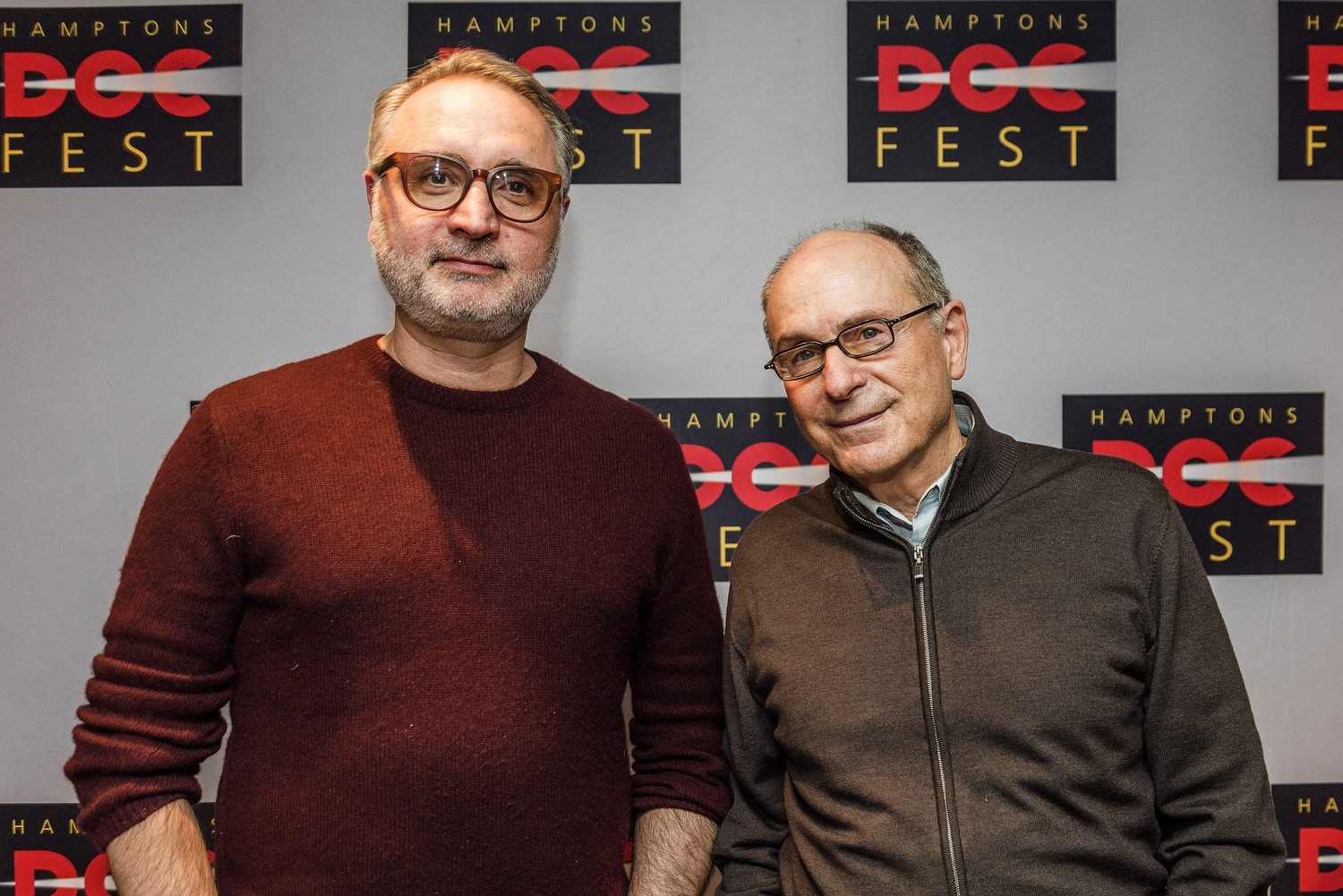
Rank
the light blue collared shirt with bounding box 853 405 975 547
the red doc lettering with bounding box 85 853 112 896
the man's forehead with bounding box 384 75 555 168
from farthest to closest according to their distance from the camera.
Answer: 1. the red doc lettering with bounding box 85 853 112 896
2. the light blue collared shirt with bounding box 853 405 975 547
3. the man's forehead with bounding box 384 75 555 168

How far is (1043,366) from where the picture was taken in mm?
1671

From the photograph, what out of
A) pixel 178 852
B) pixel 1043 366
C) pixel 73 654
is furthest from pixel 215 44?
pixel 1043 366

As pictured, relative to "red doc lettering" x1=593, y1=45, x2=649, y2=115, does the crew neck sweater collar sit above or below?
below

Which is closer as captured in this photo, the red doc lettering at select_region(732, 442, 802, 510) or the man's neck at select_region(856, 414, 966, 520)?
the man's neck at select_region(856, 414, 966, 520)

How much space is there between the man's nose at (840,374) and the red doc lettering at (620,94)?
2.55ft

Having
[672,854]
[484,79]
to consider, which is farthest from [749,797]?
[484,79]

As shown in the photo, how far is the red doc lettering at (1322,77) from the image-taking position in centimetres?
166

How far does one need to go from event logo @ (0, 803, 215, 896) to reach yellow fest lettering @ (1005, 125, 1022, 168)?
205 centimetres

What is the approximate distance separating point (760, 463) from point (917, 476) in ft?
1.59

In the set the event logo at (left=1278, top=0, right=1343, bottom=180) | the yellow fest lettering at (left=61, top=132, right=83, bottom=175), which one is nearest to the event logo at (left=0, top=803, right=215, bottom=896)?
Result: the yellow fest lettering at (left=61, top=132, right=83, bottom=175)

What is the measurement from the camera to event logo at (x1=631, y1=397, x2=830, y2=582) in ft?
5.50

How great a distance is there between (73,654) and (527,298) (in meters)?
1.26

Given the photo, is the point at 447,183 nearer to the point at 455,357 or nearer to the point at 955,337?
the point at 455,357

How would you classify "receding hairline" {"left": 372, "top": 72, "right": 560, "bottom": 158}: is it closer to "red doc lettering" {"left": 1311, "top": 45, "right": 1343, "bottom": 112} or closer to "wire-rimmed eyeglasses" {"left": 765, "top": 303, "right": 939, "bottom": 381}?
"wire-rimmed eyeglasses" {"left": 765, "top": 303, "right": 939, "bottom": 381}
